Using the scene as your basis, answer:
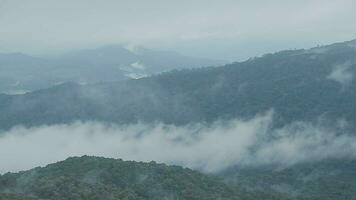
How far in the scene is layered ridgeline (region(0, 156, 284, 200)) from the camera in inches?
3442

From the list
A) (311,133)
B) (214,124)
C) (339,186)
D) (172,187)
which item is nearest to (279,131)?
(311,133)

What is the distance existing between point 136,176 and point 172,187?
528cm

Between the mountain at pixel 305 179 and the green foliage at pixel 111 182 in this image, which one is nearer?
the green foliage at pixel 111 182

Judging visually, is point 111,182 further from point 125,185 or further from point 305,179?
point 305,179

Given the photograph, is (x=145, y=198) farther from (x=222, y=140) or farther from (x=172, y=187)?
(x=222, y=140)

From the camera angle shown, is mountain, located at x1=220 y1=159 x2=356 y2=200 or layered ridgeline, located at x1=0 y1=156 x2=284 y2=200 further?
mountain, located at x1=220 y1=159 x2=356 y2=200

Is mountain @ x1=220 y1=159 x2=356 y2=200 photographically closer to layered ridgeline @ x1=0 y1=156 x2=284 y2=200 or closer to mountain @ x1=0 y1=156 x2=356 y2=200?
mountain @ x1=0 y1=156 x2=356 y2=200

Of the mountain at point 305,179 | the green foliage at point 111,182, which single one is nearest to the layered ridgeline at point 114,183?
the green foliage at point 111,182

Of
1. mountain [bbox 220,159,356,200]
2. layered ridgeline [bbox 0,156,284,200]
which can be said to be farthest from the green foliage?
mountain [bbox 220,159,356,200]

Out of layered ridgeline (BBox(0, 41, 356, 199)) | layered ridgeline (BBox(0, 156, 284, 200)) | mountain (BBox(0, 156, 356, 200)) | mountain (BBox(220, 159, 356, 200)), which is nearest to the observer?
mountain (BBox(0, 156, 356, 200))

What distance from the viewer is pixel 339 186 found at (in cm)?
12331

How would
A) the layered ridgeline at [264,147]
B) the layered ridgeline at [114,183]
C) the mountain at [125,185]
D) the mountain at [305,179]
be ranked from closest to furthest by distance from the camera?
the mountain at [125,185], the layered ridgeline at [114,183], the layered ridgeline at [264,147], the mountain at [305,179]

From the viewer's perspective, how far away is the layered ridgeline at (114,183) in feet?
287

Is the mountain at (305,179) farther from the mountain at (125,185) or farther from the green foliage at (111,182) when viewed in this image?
the green foliage at (111,182)
